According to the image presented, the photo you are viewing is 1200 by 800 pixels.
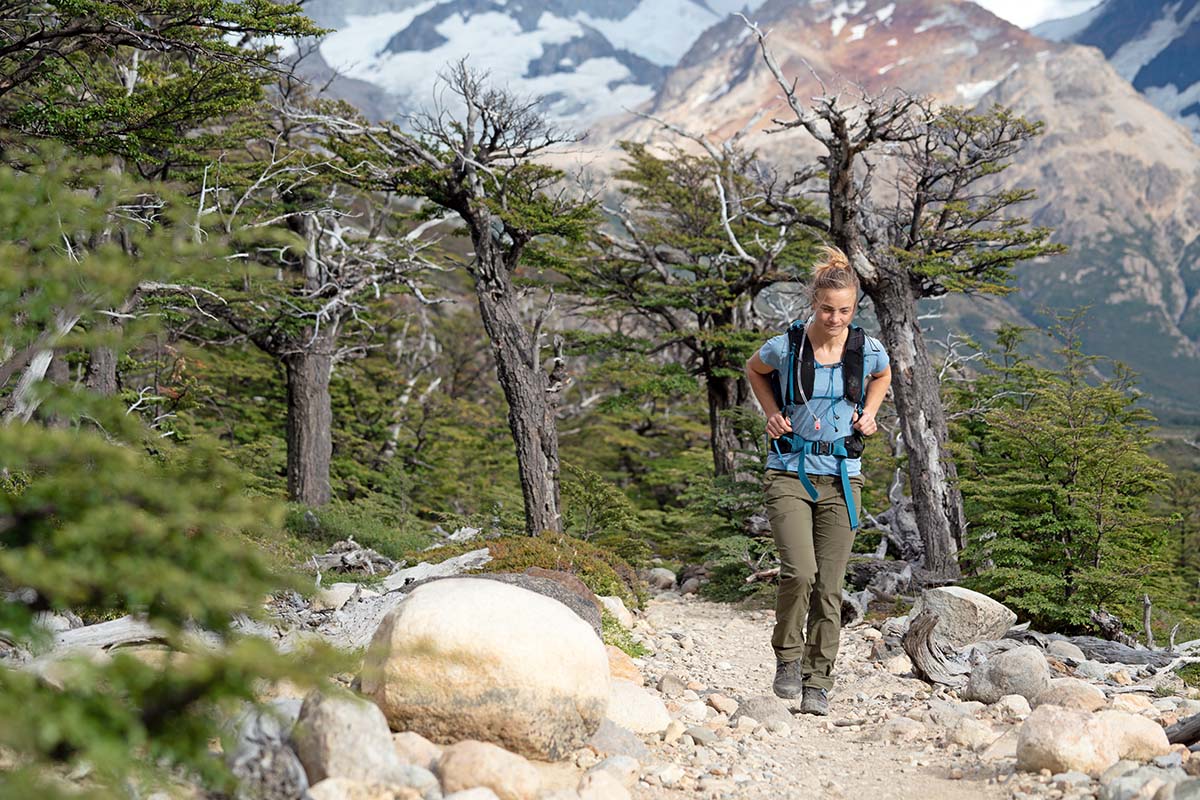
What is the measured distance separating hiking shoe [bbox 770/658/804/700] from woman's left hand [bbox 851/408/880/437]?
1459mm

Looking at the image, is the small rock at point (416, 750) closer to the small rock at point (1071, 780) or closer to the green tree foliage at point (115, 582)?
the green tree foliage at point (115, 582)

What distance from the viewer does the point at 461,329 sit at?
93.3 ft

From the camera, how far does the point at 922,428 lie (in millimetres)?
11156

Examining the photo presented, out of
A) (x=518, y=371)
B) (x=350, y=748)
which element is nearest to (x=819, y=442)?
(x=350, y=748)

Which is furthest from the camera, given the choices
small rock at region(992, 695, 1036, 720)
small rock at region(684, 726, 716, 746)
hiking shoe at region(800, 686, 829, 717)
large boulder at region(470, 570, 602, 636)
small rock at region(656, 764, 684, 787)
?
large boulder at region(470, 570, 602, 636)

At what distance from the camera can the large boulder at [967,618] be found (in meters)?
6.98

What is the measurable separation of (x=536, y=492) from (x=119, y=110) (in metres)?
6.11

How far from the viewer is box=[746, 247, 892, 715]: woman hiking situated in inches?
195

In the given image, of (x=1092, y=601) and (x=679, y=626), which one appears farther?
(x=679, y=626)

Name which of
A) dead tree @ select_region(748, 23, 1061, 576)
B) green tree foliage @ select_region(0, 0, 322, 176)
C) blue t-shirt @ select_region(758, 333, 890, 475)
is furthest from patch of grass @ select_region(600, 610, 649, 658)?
green tree foliage @ select_region(0, 0, 322, 176)

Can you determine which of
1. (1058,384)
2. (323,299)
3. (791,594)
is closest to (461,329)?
(323,299)

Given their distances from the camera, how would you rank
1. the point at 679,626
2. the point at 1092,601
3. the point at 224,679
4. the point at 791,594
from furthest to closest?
the point at 679,626 → the point at 1092,601 → the point at 791,594 → the point at 224,679

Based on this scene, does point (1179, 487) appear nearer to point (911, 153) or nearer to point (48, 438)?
point (911, 153)

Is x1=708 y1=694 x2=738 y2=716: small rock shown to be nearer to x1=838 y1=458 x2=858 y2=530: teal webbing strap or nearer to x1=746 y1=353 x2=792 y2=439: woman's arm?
x1=838 y1=458 x2=858 y2=530: teal webbing strap
